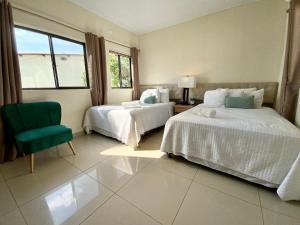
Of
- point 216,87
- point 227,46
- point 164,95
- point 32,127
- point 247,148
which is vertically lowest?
point 247,148

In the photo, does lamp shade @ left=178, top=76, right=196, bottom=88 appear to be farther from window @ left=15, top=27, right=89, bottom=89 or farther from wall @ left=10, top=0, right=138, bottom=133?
window @ left=15, top=27, right=89, bottom=89

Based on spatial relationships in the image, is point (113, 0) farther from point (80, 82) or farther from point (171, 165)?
point (171, 165)

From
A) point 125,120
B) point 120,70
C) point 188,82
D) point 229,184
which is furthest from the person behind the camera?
point 120,70

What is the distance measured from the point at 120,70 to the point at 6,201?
11.9 ft

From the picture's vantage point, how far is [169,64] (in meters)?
4.07

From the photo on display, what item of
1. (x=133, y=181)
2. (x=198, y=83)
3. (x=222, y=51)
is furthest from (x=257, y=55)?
(x=133, y=181)

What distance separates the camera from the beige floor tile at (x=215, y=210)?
3.69ft

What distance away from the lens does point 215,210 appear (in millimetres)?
1228

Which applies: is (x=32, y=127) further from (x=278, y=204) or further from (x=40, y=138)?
(x=278, y=204)

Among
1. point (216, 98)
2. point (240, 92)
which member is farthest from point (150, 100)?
point (240, 92)

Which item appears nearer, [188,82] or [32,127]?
[32,127]

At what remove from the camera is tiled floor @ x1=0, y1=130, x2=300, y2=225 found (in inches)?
45.7

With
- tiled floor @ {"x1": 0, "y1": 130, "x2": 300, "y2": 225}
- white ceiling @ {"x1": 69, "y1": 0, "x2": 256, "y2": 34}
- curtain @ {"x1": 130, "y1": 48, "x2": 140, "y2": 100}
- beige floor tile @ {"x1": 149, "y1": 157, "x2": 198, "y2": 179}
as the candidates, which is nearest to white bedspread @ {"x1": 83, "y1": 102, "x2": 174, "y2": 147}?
tiled floor @ {"x1": 0, "y1": 130, "x2": 300, "y2": 225}

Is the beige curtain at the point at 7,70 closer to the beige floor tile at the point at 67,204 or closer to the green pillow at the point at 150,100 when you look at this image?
the beige floor tile at the point at 67,204
